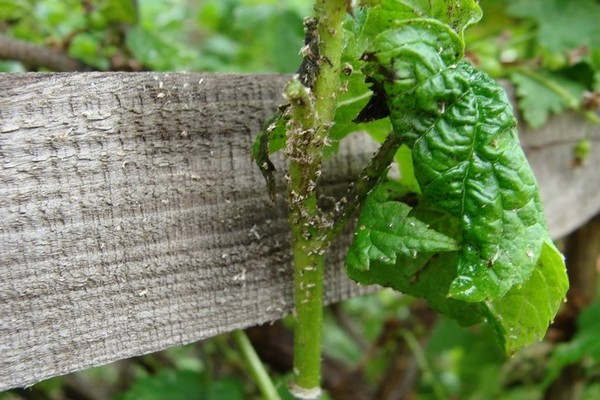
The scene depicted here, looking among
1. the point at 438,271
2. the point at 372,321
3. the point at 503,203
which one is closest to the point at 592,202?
the point at 438,271

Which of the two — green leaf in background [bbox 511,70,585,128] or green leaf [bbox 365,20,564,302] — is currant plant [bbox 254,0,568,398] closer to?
green leaf [bbox 365,20,564,302]

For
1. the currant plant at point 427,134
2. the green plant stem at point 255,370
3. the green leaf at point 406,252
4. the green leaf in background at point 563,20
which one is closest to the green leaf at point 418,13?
the currant plant at point 427,134

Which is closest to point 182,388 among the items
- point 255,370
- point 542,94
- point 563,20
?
point 255,370

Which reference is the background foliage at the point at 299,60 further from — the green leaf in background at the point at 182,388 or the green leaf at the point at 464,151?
the green leaf at the point at 464,151

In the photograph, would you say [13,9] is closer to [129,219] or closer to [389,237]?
[129,219]

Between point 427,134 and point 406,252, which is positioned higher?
point 427,134

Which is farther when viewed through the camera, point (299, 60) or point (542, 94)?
point (299, 60)
